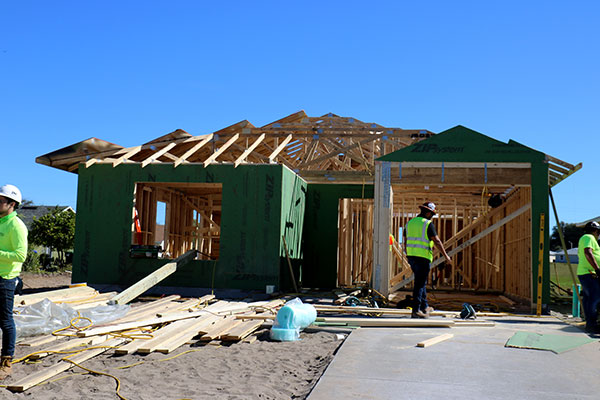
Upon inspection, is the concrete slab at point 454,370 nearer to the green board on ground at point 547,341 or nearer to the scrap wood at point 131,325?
→ the green board on ground at point 547,341

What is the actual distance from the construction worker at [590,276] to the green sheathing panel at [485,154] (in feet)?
8.96

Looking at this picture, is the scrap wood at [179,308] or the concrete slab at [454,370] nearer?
the concrete slab at [454,370]

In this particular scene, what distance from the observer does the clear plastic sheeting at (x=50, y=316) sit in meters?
6.68

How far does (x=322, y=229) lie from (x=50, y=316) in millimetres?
9216

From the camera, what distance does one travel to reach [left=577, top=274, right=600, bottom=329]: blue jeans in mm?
7578

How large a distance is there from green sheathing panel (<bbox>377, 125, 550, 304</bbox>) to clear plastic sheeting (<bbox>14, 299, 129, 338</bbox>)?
20.0 feet

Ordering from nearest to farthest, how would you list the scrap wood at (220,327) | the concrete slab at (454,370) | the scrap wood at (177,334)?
1. the concrete slab at (454,370)
2. the scrap wood at (177,334)
3. the scrap wood at (220,327)

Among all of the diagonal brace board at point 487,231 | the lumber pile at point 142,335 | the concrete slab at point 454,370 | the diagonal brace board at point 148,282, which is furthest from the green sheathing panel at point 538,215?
the diagonal brace board at point 148,282

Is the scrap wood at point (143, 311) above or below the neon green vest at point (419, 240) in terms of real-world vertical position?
below

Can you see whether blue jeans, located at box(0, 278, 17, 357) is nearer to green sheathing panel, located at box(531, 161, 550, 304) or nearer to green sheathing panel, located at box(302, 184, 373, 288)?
green sheathing panel, located at box(531, 161, 550, 304)

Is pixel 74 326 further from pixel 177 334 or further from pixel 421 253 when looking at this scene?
pixel 421 253

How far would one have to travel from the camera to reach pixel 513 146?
428 inches

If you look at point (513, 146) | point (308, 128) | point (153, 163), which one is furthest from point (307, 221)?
point (513, 146)

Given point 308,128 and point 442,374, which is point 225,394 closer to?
point 442,374
